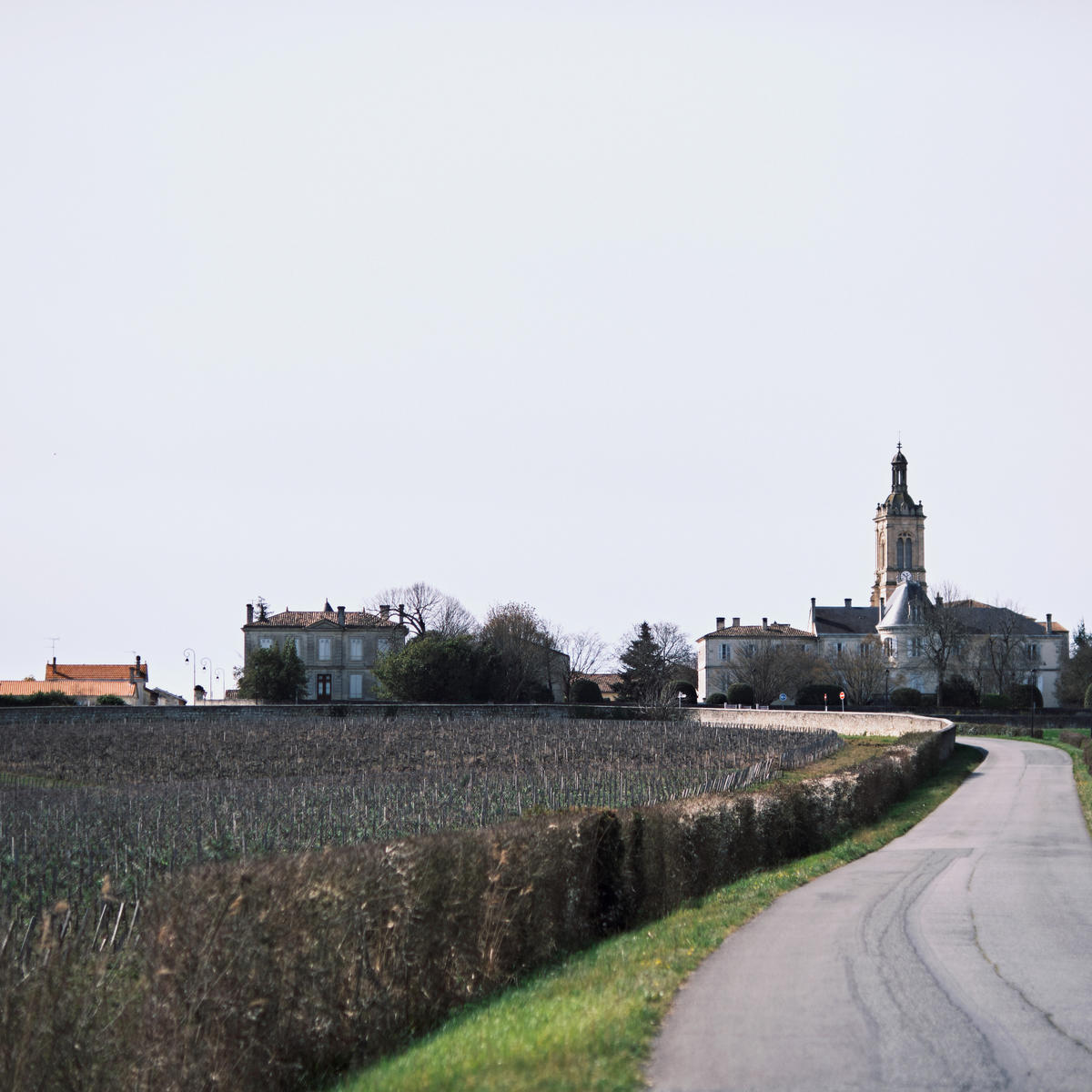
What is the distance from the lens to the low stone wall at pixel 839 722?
47.4 metres

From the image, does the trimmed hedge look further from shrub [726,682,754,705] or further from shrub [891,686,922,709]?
shrub [726,682,754,705]

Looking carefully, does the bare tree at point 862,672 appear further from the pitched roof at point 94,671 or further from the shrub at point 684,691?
the pitched roof at point 94,671

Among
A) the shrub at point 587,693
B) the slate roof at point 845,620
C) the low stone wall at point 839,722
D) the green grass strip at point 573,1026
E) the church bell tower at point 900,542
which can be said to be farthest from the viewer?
the church bell tower at point 900,542

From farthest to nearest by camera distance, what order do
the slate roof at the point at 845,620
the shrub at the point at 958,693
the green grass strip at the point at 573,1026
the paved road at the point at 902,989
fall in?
1. the slate roof at the point at 845,620
2. the shrub at the point at 958,693
3. the paved road at the point at 902,989
4. the green grass strip at the point at 573,1026

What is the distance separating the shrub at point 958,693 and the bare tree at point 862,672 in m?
8.52

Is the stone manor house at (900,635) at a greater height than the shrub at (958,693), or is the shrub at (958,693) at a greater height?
the stone manor house at (900,635)

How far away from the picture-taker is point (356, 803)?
975 inches

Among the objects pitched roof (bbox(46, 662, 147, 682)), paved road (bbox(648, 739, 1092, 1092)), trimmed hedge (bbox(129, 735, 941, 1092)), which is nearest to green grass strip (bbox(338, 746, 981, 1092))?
paved road (bbox(648, 739, 1092, 1092))

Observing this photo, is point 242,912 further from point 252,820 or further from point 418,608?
point 418,608

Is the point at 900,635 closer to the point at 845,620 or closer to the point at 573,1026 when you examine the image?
the point at 845,620

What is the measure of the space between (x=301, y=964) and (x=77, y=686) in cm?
10304

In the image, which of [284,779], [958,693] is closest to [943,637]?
[958,693]

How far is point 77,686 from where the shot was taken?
10388 centimetres

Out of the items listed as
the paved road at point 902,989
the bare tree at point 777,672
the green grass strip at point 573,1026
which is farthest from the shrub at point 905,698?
the green grass strip at point 573,1026
